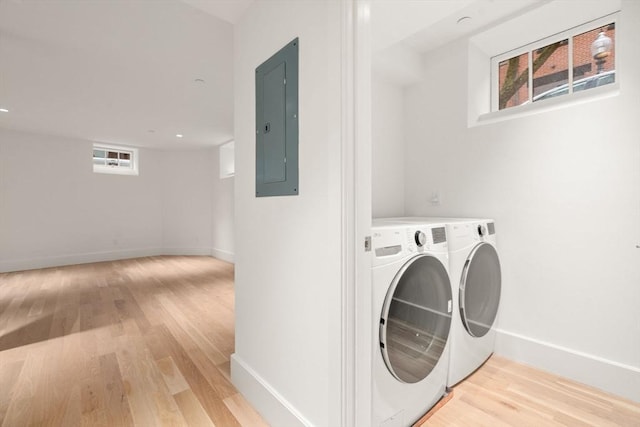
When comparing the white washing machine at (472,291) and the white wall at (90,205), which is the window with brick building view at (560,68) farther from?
the white wall at (90,205)

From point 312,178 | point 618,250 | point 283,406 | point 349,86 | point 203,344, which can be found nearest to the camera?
point 349,86

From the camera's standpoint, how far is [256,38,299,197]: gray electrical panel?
118 centimetres

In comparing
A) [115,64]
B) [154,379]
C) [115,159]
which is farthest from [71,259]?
[154,379]

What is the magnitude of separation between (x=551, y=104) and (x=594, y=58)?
1.24 ft

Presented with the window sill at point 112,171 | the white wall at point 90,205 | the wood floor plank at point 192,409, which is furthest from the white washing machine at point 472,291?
the window sill at point 112,171

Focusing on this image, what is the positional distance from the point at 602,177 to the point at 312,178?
1.70 m

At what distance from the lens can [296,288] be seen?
1.18 meters

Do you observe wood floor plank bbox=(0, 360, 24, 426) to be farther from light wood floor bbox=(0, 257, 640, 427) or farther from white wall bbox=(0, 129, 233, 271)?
white wall bbox=(0, 129, 233, 271)

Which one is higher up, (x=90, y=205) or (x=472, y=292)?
(x=90, y=205)

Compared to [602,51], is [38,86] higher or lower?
higher

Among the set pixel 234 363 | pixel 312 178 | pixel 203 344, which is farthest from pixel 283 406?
pixel 203 344

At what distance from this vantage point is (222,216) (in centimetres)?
571

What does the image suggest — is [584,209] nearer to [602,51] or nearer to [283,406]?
[602,51]

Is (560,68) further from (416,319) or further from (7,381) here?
(7,381)
